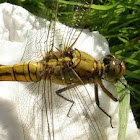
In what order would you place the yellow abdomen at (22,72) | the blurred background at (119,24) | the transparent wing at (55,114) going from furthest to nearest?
the blurred background at (119,24)
the yellow abdomen at (22,72)
the transparent wing at (55,114)

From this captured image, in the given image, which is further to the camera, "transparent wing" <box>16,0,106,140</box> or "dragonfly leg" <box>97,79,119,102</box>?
"dragonfly leg" <box>97,79,119,102</box>

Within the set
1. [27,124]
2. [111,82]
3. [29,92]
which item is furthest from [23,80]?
[111,82]

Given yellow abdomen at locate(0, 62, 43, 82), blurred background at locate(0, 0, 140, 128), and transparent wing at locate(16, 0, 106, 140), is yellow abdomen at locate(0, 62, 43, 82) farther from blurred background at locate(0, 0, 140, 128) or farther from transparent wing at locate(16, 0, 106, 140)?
blurred background at locate(0, 0, 140, 128)

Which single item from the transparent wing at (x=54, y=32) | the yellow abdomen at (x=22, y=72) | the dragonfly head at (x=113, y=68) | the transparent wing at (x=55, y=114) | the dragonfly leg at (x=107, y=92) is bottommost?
the transparent wing at (x=55, y=114)

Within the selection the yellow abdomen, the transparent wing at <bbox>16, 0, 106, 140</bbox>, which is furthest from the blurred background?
the yellow abdomen

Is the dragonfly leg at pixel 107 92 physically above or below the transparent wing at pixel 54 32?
below

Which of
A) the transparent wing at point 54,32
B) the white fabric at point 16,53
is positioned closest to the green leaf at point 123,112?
the white fabric at point 16,53

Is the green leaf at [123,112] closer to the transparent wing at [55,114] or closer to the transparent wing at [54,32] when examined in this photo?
the transparent wing at [55,114]

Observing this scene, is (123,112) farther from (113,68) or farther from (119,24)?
(119,24)

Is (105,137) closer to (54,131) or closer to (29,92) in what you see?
(54,131)
